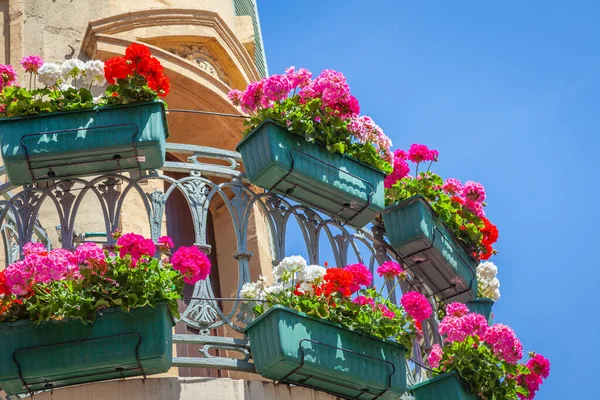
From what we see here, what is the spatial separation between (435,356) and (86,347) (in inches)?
109

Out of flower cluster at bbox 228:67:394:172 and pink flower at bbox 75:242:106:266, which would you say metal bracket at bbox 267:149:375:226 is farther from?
pink flower at bbox 75:242:106:266

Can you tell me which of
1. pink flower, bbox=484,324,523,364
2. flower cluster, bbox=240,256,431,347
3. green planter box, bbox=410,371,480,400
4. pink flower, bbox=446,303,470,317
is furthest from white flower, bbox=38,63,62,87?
pink flower, bbox=484,324,523,364

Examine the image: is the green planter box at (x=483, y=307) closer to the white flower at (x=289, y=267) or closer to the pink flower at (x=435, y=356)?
the pink flower at (x=435, y=356)

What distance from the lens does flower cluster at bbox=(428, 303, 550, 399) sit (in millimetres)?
12164

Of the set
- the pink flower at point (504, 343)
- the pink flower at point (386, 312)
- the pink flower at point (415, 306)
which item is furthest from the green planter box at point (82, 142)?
the pink flower at point (504, 343)

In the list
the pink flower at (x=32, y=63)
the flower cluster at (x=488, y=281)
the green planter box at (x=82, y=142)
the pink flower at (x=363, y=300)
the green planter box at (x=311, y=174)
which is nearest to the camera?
the pink flower at (x=363, y=300)

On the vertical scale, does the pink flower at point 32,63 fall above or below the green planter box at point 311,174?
above

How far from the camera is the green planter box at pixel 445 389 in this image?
12062 millimetres

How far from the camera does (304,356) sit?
1107cm

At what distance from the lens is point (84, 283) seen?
35.9 ft

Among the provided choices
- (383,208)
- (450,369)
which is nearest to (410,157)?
(383,208)

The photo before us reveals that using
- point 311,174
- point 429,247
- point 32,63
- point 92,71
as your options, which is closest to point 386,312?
point 311,174

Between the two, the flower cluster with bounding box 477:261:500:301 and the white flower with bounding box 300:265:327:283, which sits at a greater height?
the flower cluster with bounding box 477:261:500:301

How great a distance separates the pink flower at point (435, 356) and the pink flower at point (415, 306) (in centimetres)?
58
